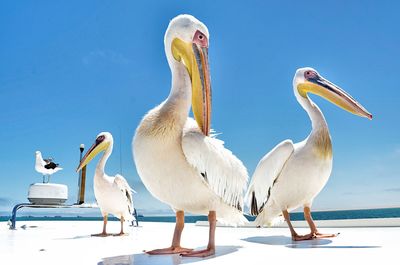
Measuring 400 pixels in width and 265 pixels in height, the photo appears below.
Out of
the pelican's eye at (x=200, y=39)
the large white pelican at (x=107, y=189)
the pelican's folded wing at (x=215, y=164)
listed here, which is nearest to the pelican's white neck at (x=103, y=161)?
the large white pelican at (x=107, y=189)

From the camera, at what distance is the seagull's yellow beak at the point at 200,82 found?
2496mm

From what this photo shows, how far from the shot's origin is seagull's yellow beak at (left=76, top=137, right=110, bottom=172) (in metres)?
5.48

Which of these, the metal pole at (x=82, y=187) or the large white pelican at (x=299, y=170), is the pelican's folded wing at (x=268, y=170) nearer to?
the large white pelican at (x=299, y=170)

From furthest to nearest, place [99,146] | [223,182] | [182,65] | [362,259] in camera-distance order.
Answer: [99,146] < [182,65] < [223,182] < [362,259]

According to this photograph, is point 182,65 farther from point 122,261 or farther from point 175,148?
point 122,261

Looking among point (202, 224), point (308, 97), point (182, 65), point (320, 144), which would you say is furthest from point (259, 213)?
point (202, 224)

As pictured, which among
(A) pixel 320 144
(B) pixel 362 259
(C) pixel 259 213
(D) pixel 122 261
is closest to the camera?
(B) pixel 362 259

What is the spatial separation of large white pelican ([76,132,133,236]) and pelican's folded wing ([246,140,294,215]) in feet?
8.20

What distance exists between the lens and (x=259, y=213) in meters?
3.88

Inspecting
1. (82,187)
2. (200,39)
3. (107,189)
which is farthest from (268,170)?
(82,187)

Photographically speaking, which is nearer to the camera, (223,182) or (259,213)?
(223,182)

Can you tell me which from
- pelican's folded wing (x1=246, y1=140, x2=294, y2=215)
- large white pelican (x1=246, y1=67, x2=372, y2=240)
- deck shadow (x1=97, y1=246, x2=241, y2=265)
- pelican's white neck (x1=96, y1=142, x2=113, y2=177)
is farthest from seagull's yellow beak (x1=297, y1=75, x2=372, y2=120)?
pelican's white neck (x1=96, y1=142, x2=113, y2=177)

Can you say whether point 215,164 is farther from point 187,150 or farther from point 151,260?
point 151,260

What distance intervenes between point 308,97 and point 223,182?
2081 mm
